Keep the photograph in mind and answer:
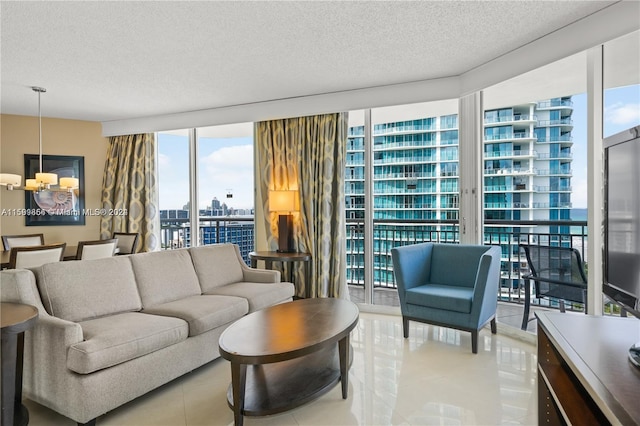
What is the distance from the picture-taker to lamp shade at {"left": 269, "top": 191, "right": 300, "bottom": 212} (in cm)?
448

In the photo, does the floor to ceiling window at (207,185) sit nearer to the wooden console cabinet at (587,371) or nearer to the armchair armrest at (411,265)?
the armchair armrest at (411,265)

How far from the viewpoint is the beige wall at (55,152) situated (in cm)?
516

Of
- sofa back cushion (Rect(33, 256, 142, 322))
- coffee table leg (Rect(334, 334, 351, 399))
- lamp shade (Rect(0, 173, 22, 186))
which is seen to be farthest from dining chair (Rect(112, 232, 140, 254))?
coffee table leg (Rect(334, 334, 351, 399))

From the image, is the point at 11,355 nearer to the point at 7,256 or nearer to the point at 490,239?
the point at 7,256

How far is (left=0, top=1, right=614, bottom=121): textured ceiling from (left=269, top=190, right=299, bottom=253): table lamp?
1196 millimetres

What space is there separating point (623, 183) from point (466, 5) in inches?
63.3

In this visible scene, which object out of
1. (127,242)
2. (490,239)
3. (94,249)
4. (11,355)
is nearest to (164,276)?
(94,249)

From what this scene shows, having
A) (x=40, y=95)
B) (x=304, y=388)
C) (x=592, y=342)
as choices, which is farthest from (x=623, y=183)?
(x=40, y=95)

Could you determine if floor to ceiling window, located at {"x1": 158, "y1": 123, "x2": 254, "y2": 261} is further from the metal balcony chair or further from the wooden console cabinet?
the wooden console cabinet

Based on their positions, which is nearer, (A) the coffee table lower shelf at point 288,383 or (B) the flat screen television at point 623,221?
(B) the flat screen television at point 623,221

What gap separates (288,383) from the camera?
2238 mm

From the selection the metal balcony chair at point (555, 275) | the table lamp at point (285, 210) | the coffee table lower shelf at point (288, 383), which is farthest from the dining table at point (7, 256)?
the metal balcony chair at point (555, 275)

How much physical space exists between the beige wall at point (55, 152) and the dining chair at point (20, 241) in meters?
1.01

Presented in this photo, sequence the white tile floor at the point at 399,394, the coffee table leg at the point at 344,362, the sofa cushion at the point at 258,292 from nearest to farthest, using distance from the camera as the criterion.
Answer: the white tile floor at the point at 399,394
the coffee table leg at the point at 344,362
the sofa cushion at the point at 258,292
